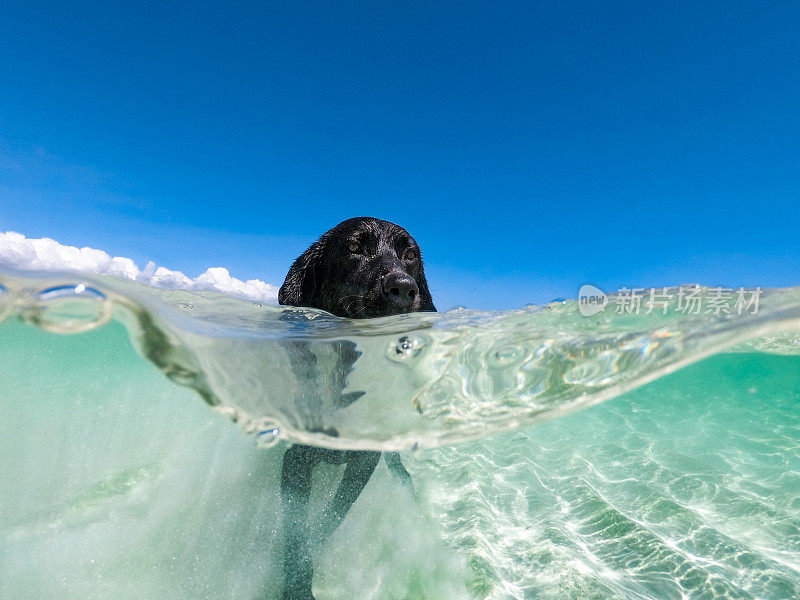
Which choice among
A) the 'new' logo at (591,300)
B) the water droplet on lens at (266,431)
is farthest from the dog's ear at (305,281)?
the 'new' logo at (591,300)

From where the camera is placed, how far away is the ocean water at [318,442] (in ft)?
9.73

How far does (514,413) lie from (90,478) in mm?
4022

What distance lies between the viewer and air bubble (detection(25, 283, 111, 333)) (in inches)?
106

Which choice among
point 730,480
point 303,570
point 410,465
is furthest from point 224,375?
point 730,480

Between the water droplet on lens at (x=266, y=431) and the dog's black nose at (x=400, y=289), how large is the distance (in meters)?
1.73

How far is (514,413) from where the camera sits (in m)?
3.70

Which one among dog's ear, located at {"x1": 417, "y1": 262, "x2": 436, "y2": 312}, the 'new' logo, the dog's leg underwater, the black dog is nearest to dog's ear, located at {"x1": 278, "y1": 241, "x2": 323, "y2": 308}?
the black dog

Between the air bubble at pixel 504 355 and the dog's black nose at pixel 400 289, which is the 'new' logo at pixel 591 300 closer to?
the air bubble at pixel 504 355

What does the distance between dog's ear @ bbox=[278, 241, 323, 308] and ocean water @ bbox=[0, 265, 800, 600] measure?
755 millimetres

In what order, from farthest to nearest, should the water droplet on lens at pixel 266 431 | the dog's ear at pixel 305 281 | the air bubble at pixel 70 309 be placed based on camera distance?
1. the dog's ear at pixel 305 281
2. the water droplet on lens at pixel 266 431
3. the air bubble at pixel 70 309

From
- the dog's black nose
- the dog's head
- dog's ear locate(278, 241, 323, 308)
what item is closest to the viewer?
the dog's black nose

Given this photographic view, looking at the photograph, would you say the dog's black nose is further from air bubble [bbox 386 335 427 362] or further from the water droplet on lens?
the water droplet on lens

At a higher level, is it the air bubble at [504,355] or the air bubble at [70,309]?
the air bubble at [504,355]
